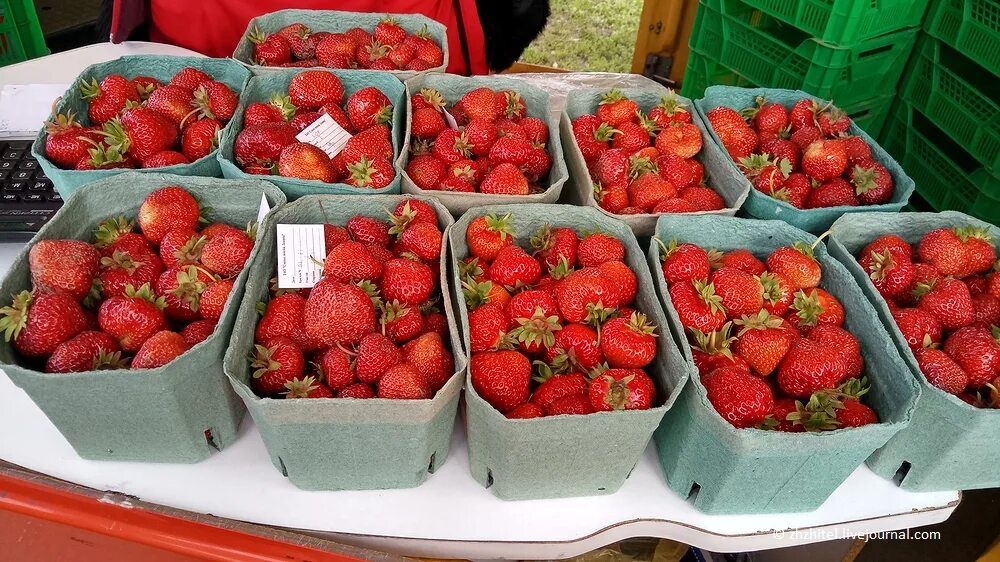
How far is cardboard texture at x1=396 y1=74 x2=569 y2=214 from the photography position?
4.86 ft

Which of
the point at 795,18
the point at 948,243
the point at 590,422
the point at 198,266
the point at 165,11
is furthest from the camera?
the point at 165,11

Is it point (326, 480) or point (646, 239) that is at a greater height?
point (646, 239)

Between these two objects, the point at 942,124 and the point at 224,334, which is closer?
the point at 224,334

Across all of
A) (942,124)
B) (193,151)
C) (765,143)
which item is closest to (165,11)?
(193,151)

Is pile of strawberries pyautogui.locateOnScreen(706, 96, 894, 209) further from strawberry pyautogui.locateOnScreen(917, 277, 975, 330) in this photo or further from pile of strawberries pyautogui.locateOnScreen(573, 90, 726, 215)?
strawberry pyautogui.locateOnScreen(917, 277, 975, 330)

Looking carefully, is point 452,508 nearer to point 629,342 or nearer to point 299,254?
point 629,342

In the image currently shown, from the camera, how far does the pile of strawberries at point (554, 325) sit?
1.14 metres

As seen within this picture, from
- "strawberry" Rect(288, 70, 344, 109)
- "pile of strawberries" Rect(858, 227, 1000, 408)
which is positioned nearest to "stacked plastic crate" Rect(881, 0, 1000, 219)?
"pile of strawberries" Rect(858, 227, 1000, 408)

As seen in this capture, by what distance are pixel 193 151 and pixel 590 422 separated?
1.16 meters

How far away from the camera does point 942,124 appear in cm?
212

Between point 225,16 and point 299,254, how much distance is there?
4.54 feet

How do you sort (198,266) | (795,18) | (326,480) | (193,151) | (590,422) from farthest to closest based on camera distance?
(795,18) < (193,151) < (198,266) < (326,480) < (590,422)

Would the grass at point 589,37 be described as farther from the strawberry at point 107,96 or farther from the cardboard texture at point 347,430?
the cardboard texture at point 347,430

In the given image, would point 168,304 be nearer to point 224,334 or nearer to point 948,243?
point 224,334
